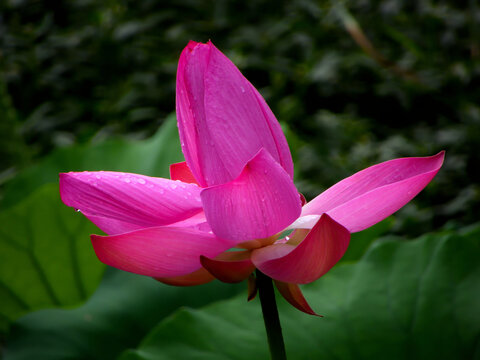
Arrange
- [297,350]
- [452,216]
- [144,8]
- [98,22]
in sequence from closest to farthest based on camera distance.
Result: [297,350] → [452,216] → [144,8] → [98,22]

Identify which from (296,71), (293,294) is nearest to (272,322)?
(293,294)

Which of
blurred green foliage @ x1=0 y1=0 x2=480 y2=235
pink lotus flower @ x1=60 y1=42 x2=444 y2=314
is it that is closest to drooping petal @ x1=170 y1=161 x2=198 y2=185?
pink lotus flower @ x1=60 y1=42 x2=444 y2=314

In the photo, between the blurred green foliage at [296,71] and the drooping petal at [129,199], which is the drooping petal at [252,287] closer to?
the drooping petal at [129,199]

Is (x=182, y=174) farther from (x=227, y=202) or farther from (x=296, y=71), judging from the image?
(x=296, y=71)

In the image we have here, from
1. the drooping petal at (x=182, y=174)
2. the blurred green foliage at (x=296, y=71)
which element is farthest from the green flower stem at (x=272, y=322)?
the blurred green foliage at (x=296, y=71)

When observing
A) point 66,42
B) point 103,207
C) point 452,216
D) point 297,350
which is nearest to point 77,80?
point 66,42

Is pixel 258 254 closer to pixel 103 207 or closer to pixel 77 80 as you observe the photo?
pixel 103 207
